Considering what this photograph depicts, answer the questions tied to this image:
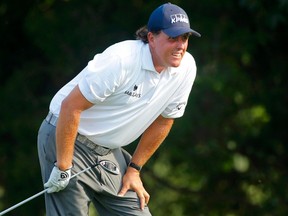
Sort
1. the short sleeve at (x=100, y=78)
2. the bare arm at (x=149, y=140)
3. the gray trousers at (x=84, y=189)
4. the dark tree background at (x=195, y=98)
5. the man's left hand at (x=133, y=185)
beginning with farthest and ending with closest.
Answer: the dark tree background at (x=195, y=98)
the bare arm at (x=149, y=140)
the man's left hand at (x=133, y=185)
the gray trousers at (x=84, y=189)
the short sleeve at (x=100, y=78)

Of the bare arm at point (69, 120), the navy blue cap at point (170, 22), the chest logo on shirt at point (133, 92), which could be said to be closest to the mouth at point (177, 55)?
the navy blue cap at point (170, 22)

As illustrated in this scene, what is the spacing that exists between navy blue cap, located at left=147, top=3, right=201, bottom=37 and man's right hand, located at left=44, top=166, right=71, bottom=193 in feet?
2.84

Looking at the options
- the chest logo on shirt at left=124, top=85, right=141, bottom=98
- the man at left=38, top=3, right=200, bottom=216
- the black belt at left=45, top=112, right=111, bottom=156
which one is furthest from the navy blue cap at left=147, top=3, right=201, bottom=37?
the black belt at left=45, top=112, right=111, bottom=156

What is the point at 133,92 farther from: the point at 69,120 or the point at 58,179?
the point at 58,179

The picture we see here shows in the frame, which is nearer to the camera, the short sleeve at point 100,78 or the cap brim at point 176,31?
the short sleeve at point 100,78

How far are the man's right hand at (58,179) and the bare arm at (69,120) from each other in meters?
0.09

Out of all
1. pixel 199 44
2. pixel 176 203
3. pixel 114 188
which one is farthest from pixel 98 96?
pixel 176 203

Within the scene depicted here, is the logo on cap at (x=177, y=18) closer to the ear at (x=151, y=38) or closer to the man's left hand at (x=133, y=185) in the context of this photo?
the ear at (x=151, y=38)

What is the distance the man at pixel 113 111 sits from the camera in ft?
17.9

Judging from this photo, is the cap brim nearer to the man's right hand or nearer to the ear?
the ear

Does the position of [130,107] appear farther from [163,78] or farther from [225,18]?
[225,18]

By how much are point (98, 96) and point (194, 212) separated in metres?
5.66

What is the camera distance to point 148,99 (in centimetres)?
569

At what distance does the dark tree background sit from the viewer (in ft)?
33.3
